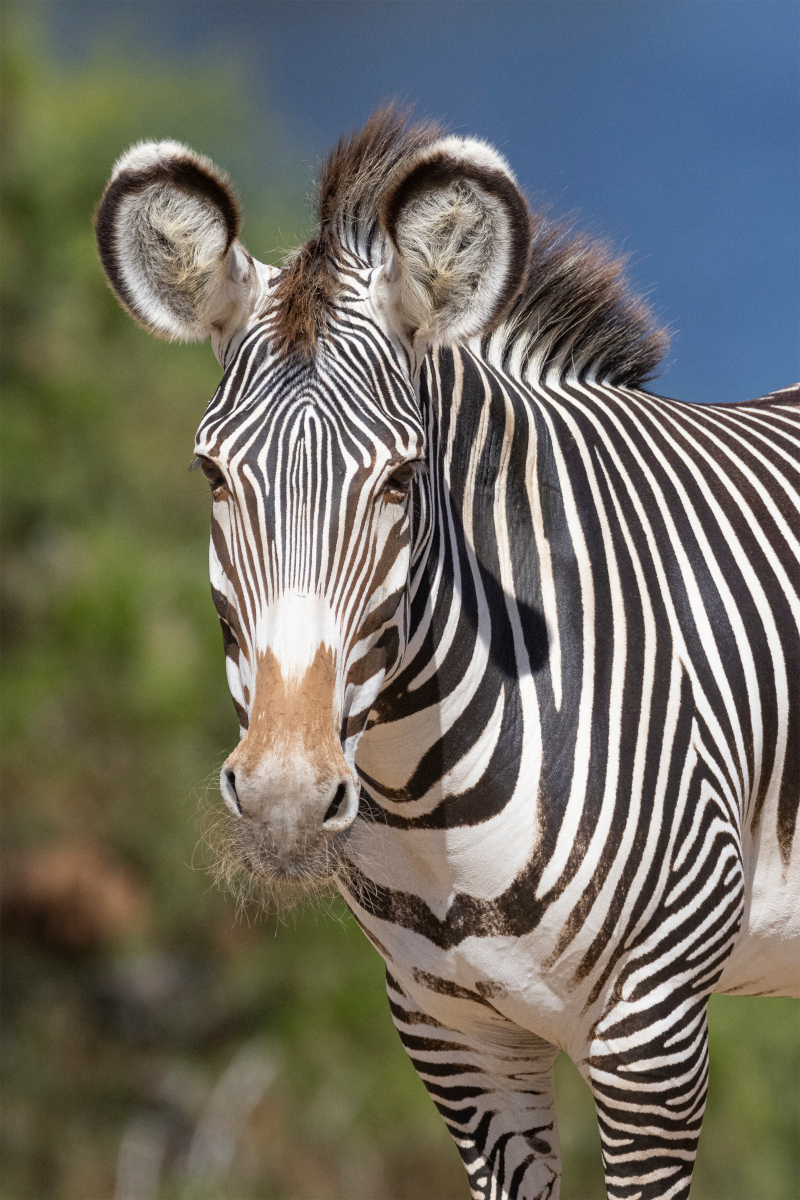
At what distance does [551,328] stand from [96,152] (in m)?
12.2

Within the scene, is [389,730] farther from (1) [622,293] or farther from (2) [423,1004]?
(1) [622,293]

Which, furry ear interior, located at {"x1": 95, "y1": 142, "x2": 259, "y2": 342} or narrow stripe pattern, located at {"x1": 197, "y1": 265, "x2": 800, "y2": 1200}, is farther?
furry ear interior, located at {"x1": 95, "y1": 142, "x2": 259, "y2": 342}

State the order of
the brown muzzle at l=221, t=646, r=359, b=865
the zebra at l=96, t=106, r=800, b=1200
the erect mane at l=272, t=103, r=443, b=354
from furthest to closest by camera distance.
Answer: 1. the erect mane at l=272, t=103, r=443, b=354
2. the zebra at l=96, t=106, r=800, b=1200
3. the brown muzzle at l=221, t=646, r=359, b=865

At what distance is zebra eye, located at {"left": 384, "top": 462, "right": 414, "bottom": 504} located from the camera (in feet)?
6.24

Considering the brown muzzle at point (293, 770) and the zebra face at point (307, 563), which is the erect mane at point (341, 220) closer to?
the zebra face at point (307, 563)

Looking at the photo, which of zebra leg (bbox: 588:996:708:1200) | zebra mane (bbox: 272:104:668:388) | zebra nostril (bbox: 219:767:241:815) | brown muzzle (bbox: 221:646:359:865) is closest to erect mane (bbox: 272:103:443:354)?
zebra mane (bbox: 272:104:668:388)

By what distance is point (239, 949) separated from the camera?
13703mm

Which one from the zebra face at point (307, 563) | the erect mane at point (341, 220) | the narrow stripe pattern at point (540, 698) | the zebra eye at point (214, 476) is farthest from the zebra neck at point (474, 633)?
the zebra eye at point (214, 476)

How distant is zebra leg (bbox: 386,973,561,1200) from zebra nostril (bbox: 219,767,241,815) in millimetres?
946

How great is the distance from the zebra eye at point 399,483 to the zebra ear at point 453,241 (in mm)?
314

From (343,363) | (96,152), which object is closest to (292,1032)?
(96,152)

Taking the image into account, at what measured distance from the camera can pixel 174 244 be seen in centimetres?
212

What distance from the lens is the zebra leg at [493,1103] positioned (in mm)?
2441

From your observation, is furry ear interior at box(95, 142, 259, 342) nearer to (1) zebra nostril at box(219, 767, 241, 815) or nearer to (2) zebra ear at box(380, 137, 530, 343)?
(2) zebra ear at box(380, 137, 530, 343)
